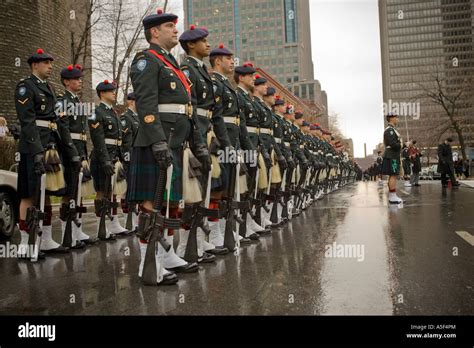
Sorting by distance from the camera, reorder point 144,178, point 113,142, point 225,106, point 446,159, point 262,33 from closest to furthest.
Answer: point 144,178, point 225,106, point 113,142, point 446,159, point 262,33

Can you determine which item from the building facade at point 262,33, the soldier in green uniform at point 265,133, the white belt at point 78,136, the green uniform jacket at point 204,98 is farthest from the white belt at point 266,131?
the building facade at point 262,33

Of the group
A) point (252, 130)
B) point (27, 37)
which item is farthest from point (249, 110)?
point (27, 37)

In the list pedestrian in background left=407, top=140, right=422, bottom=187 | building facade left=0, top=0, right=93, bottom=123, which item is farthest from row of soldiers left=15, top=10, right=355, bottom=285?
building facade left=0, top=0, right=93, bottom=123

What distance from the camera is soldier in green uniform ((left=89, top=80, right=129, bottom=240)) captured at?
25.1 feet

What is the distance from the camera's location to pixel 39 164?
6.07m

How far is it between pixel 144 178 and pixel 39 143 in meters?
2.19

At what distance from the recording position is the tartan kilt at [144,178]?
15.5 ft

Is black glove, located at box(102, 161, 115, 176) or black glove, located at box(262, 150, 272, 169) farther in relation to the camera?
black glove, located at box(262, 150, 272, 169)

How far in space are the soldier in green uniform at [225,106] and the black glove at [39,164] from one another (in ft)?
7.52

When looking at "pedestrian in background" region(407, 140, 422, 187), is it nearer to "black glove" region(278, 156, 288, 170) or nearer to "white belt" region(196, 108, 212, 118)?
"black glove" region(278, 156, 288, 170)

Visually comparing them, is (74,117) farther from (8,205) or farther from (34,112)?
(8,205)
